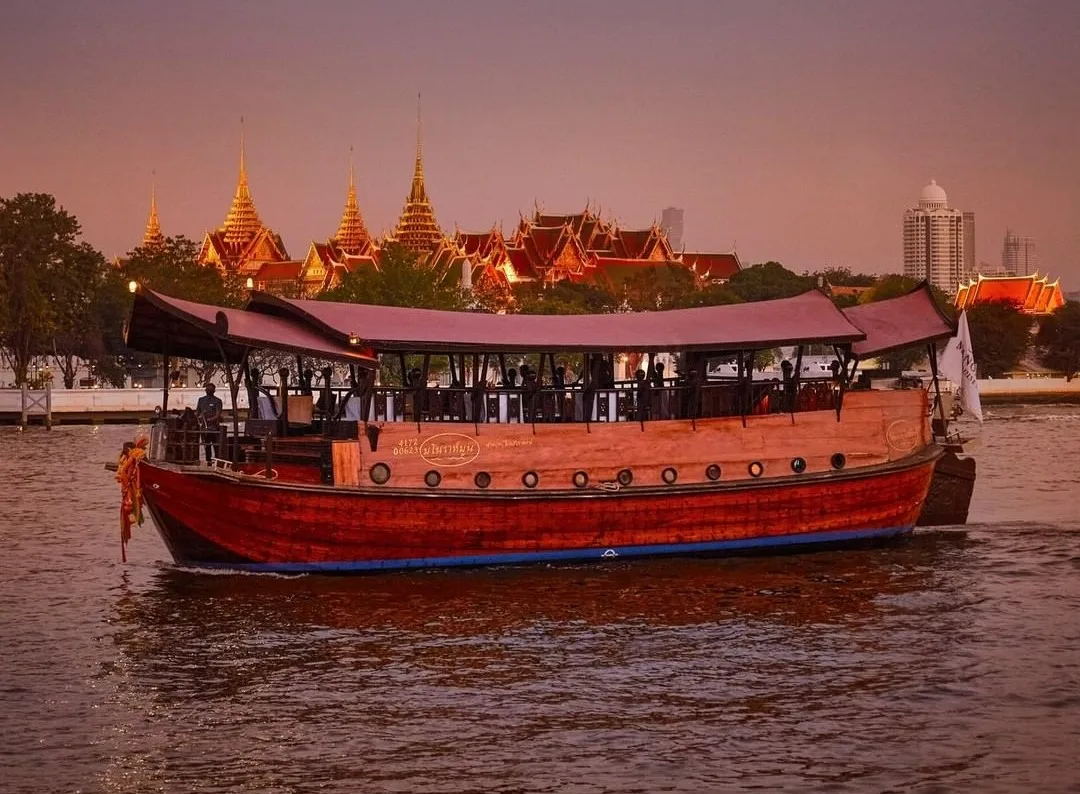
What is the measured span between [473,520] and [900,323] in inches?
262

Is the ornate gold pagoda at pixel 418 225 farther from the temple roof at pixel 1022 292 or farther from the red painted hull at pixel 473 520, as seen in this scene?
the red painted hull at pixel 473 520

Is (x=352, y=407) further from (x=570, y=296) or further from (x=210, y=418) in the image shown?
(x=570, y=296)

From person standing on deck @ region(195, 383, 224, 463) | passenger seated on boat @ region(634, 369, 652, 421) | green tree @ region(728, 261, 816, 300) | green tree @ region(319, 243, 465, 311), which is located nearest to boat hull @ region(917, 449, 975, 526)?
passenger seated on boat @ region(634, 369, 652, 421)

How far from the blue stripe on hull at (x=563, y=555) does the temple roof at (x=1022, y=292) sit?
104m

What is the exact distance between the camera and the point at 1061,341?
285 feet

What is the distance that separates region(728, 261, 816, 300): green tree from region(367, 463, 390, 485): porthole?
240ft

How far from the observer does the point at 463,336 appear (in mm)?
18719

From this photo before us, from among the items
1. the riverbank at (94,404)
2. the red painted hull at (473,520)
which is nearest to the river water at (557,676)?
the red painted hull at (473,520)

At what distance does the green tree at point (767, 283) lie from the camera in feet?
Answer: 302

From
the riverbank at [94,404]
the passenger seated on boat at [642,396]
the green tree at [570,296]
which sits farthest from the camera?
the green tree at [570,296]

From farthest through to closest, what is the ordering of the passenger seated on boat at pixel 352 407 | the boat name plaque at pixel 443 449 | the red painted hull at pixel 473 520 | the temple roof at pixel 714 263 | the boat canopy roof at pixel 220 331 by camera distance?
the temple roof at pixel 714 263
the passenger seated on boat at pixel 352 407
the boat name plaque at pixel 443 449
the red painted hull at pixel 473 520
the boat canopy roof at pixel 220 331

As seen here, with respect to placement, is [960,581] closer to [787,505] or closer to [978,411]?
[787,505]

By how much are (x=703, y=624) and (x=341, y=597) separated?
4020 millimetres

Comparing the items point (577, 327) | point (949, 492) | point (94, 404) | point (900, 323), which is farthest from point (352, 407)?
point (94, 404)
